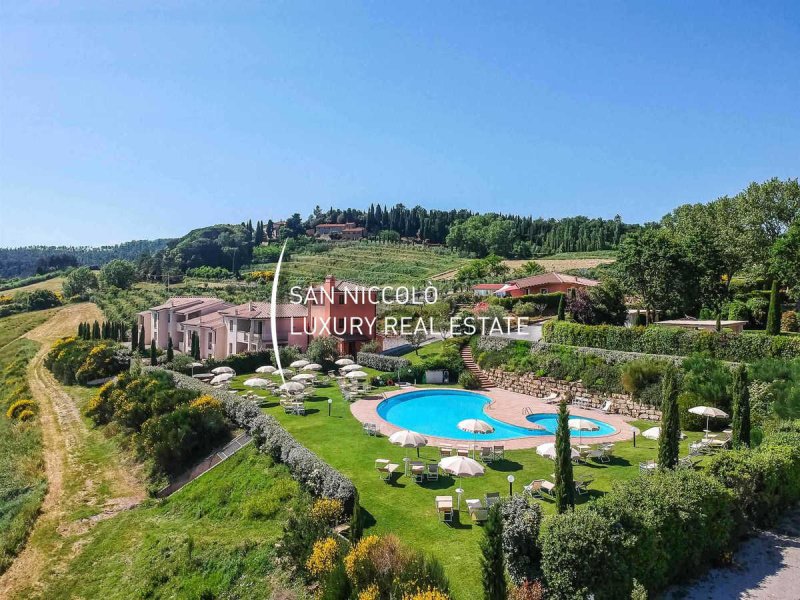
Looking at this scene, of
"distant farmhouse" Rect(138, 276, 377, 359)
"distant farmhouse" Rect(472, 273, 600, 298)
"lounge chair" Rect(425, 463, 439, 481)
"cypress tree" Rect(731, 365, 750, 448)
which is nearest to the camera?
"cypress tree" Rect(731, 365, 750, 448)

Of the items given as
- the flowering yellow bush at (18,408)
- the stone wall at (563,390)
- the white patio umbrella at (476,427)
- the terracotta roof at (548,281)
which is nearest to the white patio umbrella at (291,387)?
the white patio umbrella at (476,427)

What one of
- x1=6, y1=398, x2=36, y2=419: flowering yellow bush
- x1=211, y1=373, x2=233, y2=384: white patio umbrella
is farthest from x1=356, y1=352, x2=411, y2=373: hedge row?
x1=6, y1=398, x2=36, y2=419: flowering yellow bush

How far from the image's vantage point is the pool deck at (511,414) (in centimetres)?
2147

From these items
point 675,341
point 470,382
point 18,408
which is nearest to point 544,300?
point 470,382

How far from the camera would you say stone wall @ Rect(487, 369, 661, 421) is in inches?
994

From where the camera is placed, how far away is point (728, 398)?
2175 centimetres

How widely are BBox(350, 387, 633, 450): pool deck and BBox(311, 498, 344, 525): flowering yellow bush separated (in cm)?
758

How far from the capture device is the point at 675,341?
26750mm

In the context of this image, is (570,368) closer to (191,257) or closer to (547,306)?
(547,306)

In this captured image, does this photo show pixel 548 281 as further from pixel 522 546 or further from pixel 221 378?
pixel 522 546

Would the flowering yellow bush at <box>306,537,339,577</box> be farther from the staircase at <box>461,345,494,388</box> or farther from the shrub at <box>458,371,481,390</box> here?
the staircase at <box>461,345,494,388</box>

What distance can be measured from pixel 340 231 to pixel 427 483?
454 feet

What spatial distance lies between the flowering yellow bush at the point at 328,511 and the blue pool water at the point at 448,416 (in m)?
9.42

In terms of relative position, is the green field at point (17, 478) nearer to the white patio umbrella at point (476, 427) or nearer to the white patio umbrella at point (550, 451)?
the white patio umbrella at point (476, 427)
